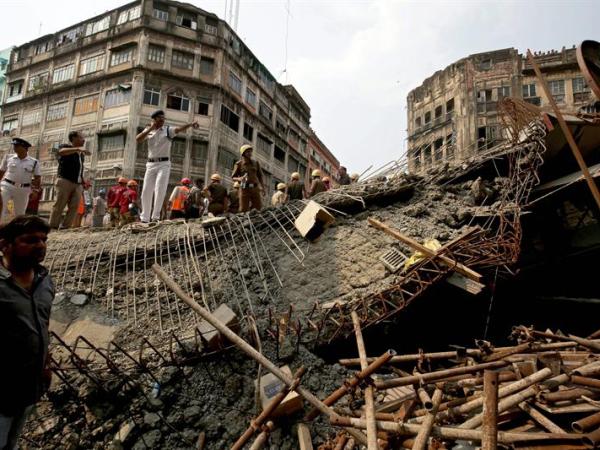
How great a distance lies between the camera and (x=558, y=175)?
283 inches

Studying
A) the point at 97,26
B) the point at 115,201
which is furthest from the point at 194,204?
the point at 97,26

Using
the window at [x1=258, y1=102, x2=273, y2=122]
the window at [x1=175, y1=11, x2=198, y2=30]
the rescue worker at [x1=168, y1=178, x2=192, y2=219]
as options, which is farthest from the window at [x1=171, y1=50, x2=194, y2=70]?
the rescue worker at [x1=168, y1=178, x2=192, y2=219]

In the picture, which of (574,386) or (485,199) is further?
(485,199)

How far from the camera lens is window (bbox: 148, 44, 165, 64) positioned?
24.8m

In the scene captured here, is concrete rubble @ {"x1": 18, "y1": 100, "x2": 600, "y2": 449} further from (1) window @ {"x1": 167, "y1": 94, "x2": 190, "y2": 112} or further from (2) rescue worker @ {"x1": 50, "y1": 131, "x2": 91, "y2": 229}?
(1) window @ {"x1": 167, "y1": 94, "x2": 190, "y2": 112}

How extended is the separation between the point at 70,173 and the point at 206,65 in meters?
22.6

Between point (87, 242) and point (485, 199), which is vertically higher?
point (485, 199)

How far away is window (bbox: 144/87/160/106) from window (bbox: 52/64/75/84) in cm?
807

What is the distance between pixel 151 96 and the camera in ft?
79.9

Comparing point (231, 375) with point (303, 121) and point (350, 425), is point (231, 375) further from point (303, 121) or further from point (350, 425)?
point (303, 121)

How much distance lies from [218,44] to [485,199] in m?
25.8

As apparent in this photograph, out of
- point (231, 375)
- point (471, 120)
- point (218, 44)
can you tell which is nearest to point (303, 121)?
point (218, 44)

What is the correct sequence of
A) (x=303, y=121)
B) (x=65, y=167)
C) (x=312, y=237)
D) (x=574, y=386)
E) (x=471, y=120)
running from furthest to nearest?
1. (x=303, y=121)
2. (x=471, y=120)
3. (x=65, y=167)
4. (x=312, y=237)
5. (x=574, y=386)

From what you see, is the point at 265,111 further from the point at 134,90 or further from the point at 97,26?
the point at 97,26
